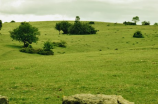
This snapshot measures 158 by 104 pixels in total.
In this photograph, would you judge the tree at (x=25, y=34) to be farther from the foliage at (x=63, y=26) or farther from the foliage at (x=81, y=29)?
the foliage at (x=63, y=26)

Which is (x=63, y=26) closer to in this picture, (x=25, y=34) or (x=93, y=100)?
(x=25, y=34)

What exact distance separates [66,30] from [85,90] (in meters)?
86.0

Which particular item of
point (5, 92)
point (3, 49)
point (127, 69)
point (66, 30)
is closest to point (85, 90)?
point (5, 92)

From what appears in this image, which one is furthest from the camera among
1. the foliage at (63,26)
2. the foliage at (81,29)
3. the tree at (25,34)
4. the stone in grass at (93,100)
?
the foliage at (63,26)

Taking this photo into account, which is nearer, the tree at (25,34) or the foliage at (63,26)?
the tree at (25,34)

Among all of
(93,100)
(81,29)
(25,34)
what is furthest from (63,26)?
(93,100)

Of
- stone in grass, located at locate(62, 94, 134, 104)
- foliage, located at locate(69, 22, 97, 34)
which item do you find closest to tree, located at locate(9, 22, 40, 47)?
foliage, located at locate(69, 22, 97, 34)

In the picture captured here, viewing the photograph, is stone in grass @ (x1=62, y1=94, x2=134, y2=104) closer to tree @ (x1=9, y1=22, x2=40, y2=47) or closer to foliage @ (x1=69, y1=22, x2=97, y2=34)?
tree @ (x1=9, y1=22, x2=40, y2=47)

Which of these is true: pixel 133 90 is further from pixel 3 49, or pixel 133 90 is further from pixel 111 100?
pixel 3 49

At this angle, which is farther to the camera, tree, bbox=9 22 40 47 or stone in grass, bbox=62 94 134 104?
tree, bbox=9 22 40 47

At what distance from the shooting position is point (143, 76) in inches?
1022

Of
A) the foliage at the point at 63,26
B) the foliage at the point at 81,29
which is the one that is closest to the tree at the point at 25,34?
the foliage at the point at 81,29

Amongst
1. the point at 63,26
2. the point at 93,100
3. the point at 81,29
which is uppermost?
the point at 63,26

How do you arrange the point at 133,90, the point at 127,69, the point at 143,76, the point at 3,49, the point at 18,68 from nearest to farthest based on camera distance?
the point at 133,90, the point at 143,76, the point at 127,69, the point at 18,68, the point at 3,49
